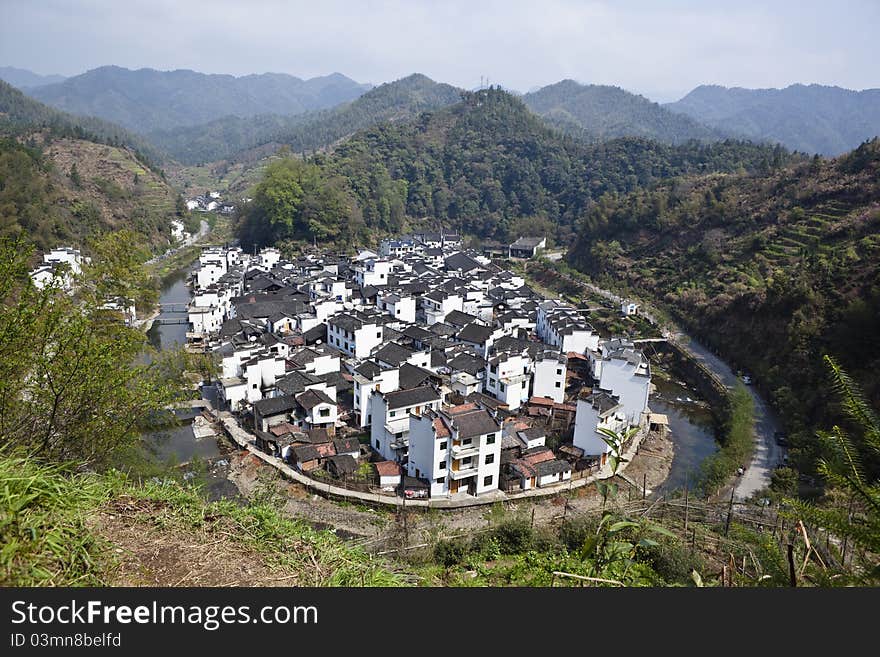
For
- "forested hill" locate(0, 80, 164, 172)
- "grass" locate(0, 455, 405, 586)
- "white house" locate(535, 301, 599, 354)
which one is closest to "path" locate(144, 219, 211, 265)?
"forested hill" locate(0, 80, 164, 172)

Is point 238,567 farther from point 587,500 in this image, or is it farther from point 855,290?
point 855,290

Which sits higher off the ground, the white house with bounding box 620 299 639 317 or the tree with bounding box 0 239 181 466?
the tree with bounding box 0 239 181 466

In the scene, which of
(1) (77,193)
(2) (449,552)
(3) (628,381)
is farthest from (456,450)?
(1) (77,193)

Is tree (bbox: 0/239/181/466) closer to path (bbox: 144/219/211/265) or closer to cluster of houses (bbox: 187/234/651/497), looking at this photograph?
cluster of houses (bbox: 187/234/651/497)

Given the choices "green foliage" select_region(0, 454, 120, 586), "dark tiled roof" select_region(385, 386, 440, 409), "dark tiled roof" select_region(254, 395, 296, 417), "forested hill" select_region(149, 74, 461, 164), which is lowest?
"dark tiled roof" select_region(254, 395, 296, 417)

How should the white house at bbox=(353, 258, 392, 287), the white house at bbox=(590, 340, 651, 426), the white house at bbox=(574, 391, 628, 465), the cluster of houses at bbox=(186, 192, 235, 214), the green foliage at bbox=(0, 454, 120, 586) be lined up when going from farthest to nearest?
the cluster of houses at bbox=(186, 192, 235, 214) → the white house at bbox=(353, 258, 392, 287) → the white house at bbox=(590, 340, 651, 426) → the white house at bbox=(574, 391, 628, 465) → the green foliage at bbox=(0, 454, 120, 586)

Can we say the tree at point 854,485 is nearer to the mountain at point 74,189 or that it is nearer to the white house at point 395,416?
the white house at point 395,416
